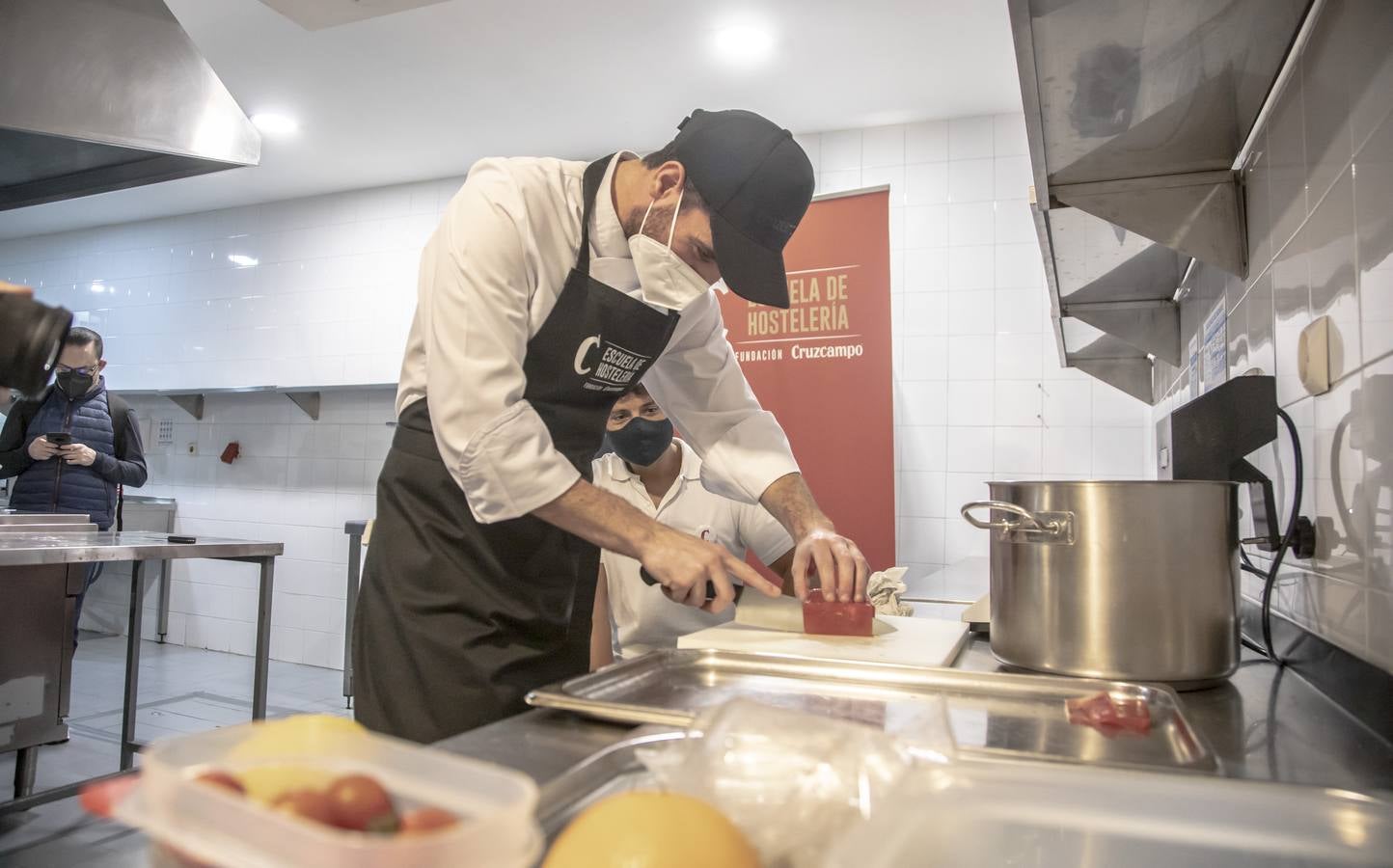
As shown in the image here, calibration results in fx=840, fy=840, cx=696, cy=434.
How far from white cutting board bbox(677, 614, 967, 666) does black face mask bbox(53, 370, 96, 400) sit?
3715 mm

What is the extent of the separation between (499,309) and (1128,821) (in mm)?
864

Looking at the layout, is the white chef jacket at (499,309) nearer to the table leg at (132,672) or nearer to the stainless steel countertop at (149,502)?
the table leg at (132,672)

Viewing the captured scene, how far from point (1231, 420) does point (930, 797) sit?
0.95m

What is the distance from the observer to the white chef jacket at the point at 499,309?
1014 millimetres

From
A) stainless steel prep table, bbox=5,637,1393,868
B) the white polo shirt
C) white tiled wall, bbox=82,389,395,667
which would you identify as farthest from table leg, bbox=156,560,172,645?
stainless steel prep table, bbox=5,637,1393,868

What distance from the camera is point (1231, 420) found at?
119cm

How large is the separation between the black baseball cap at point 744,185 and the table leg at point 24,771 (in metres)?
2.72

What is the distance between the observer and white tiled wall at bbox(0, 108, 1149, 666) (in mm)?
3713

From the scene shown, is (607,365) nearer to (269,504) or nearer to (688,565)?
(688,565)

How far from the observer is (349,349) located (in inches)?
194

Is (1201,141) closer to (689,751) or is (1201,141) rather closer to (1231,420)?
(1231,420)

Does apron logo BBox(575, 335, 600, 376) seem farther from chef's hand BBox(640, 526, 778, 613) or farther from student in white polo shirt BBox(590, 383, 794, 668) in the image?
student in white polo shirt BBox(590, 383, 794, 668)

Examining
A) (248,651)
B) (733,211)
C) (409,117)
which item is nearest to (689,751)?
(733,211)

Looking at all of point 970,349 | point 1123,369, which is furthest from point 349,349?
point 1123,369
